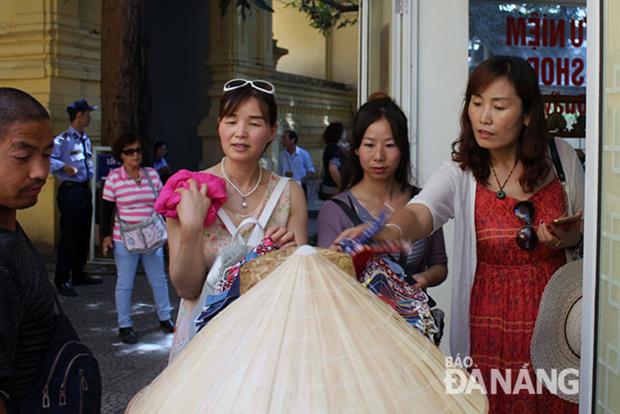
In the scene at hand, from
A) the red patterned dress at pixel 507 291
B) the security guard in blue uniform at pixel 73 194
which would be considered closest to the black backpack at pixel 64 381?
the red patterned dress at pixel 507 291

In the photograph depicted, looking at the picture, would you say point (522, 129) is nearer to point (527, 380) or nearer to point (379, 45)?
point (527, 380)

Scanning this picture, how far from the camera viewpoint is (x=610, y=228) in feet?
7.04

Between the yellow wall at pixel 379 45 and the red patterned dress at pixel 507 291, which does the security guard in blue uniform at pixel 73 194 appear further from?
the red patterned dress at pixel 507 291

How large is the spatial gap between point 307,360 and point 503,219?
146 cm

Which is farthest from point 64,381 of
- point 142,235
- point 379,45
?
point 142,235

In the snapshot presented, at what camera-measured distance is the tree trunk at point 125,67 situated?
1006 cm

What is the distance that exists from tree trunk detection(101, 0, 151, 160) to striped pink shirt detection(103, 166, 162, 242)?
293cm

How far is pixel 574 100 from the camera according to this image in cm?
656

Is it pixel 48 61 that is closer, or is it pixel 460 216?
pixel 460 216

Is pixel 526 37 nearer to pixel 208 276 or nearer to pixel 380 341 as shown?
pixel 208 276

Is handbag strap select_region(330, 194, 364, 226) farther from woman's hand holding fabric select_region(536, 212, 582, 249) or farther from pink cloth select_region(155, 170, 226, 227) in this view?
woman's hand holding fabric select_region(536, 212, 582, 249)

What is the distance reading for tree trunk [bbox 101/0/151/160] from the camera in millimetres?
10062

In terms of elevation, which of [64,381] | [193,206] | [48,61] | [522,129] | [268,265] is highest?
[48,61]

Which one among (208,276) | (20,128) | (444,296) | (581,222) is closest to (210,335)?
(20,128)
